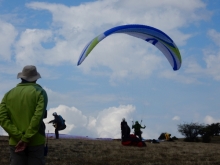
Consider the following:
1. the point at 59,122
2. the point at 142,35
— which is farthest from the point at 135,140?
the point at 142,35

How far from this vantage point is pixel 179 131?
53.9 metres

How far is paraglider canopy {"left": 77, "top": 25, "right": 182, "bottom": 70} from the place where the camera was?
13.4 meters

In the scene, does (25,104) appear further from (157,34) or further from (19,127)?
(157,34)

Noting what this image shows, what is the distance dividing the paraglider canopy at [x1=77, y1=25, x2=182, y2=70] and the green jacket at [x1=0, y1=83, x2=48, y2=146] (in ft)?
22.8

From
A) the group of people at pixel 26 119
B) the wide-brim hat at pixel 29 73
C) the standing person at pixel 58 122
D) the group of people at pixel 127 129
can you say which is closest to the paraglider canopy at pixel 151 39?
the group of people at pixel 127 129

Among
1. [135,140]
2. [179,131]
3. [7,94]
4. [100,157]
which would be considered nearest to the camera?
[7,94]

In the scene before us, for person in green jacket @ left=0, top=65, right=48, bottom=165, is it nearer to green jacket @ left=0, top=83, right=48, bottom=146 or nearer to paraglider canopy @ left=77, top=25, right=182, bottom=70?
Result: green jacket @ left=0, top=83, right=48, bottom=146

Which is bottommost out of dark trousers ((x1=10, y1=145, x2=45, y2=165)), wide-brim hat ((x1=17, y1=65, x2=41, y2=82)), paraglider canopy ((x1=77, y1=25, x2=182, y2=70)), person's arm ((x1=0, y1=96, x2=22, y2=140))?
dark trousers ((x1=10, y1=145, x2=45, y2=165))

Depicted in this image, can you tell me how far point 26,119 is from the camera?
5.85m

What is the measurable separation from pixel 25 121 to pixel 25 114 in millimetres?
90

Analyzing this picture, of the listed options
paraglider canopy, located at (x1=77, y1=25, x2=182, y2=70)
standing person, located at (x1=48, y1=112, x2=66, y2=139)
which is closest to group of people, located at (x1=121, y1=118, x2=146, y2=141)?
standing person, located at (x1=48, y1=112, x2=66, y2=139)

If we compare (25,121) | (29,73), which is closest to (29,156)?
(25,121)

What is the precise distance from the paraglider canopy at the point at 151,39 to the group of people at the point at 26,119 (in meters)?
6.93

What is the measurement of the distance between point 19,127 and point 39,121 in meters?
0.32
